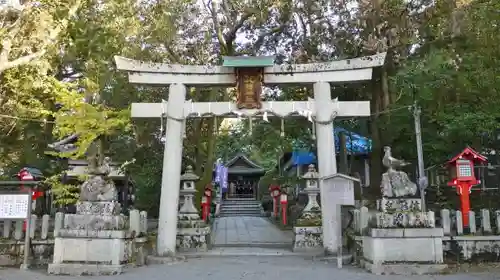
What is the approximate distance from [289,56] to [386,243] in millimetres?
9992

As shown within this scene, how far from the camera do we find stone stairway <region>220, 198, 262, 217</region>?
31.4m

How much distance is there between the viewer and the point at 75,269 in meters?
9.26

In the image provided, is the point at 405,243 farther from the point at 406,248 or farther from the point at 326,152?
the point at 326,152

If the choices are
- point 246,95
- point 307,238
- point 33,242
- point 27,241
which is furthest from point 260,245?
point 27,241

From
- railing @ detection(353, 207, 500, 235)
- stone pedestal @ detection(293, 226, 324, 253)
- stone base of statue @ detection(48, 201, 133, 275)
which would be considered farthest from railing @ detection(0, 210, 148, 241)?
railing @ detection(353, 207, 500, 235)

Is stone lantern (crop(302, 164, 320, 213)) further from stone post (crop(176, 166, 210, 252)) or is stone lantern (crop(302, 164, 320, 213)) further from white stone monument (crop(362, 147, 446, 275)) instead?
white stone monument (crop(362, 147, 446, 275))

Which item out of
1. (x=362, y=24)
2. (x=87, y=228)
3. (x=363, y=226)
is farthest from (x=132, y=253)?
(x=362, y=24)

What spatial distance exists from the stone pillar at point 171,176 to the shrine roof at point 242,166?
26.4 metres

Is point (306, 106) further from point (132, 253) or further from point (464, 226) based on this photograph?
point (132, 253)

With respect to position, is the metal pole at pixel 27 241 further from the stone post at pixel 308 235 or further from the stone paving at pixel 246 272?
the stone post at pixel 308 235

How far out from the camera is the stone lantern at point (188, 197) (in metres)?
14.2

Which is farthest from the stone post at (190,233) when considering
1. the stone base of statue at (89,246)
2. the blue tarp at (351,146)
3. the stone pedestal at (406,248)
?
the blue tarp at (351,146)

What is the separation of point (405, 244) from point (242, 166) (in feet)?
99.3

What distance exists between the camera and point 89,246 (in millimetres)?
9422
